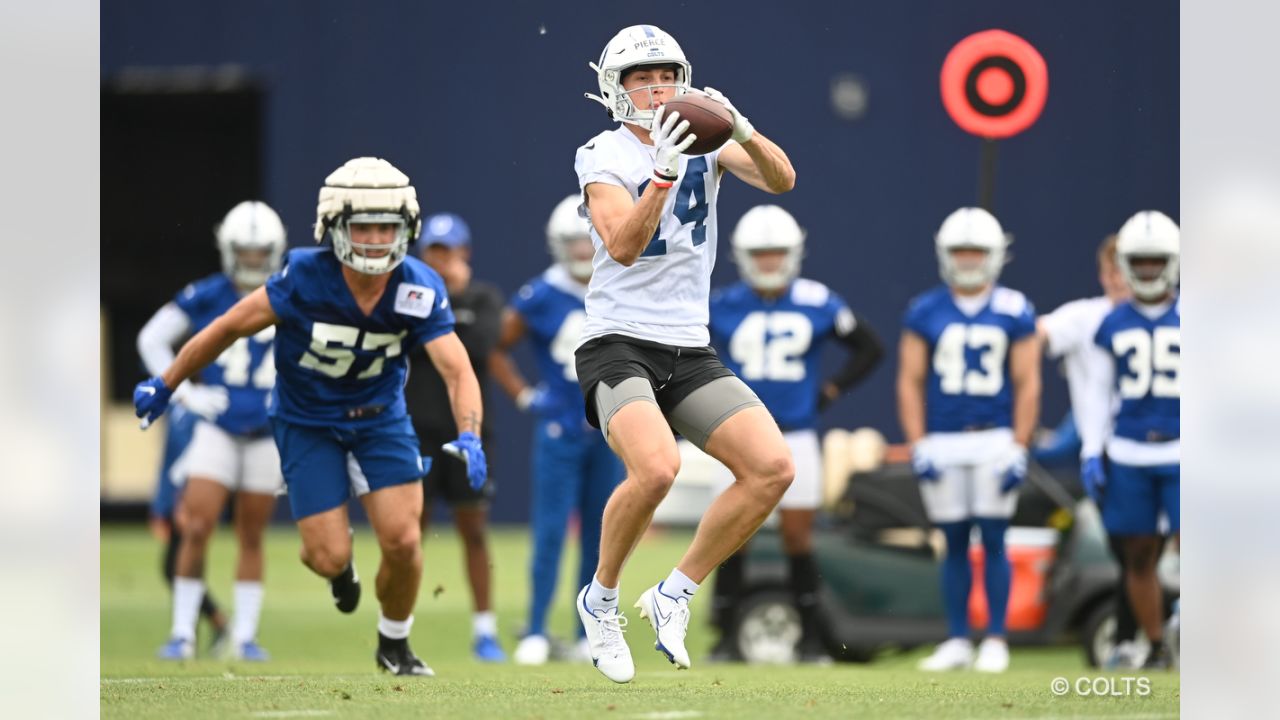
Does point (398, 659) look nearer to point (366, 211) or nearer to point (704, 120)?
point (366, 211)

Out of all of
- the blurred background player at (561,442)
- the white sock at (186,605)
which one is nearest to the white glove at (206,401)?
the white sock at (186,605)

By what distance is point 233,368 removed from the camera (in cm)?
702

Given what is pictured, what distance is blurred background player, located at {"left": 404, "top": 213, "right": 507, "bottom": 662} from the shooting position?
6.88 metres

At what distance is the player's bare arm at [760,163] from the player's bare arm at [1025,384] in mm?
2417

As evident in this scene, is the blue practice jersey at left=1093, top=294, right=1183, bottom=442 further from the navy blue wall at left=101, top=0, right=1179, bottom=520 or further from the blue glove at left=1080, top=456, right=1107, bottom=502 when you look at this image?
the navy blue wall at left=101, top=0, right=1179, bottom=520

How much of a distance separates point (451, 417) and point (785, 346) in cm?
134

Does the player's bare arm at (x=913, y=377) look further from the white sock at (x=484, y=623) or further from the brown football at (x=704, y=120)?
the brown football at (x=704, y=120)

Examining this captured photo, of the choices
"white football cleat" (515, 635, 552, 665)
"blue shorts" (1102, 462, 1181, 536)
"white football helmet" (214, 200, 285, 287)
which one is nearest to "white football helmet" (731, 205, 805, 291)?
"blue shorts" (1102, 462, 1181, 536)

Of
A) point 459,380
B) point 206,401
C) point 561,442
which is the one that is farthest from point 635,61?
point 206,401

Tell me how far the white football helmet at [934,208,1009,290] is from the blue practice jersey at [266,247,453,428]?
241cm
